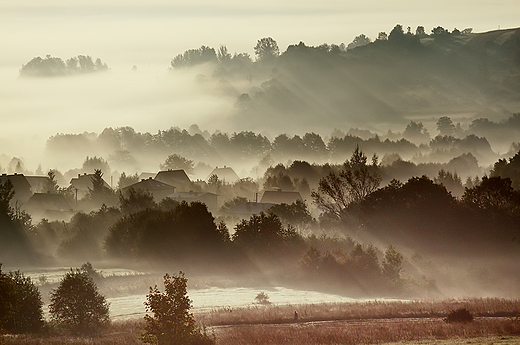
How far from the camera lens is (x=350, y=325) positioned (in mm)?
44594

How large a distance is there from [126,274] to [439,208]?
37.3 meters

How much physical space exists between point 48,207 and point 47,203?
859mm

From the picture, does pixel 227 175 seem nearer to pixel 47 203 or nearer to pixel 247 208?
pixel 47 203

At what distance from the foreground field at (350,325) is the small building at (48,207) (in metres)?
70.8

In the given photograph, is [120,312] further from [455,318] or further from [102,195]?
[102,195]

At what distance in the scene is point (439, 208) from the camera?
76.1 meters

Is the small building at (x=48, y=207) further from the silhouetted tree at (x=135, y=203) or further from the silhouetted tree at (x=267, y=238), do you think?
the silhouetted tree at (x=267, y=238)

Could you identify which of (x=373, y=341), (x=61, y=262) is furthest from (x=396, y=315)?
(x=61, y=262)

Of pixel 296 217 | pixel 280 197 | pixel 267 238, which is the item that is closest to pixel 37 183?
pixel 280 197

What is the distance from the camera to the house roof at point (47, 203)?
380ft

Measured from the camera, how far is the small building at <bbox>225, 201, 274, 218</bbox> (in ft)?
335

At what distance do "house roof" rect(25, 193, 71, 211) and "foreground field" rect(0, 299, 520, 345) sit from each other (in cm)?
7416

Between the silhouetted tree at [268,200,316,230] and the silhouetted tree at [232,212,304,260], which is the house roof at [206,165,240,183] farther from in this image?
the silhouetted tree at [232,212,304,260]

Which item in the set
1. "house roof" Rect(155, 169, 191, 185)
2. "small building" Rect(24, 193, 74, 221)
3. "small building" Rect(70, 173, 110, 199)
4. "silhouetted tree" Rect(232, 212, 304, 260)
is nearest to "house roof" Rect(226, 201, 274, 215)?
"silhouetted tree" Rect(232, 212, 304, 260)
